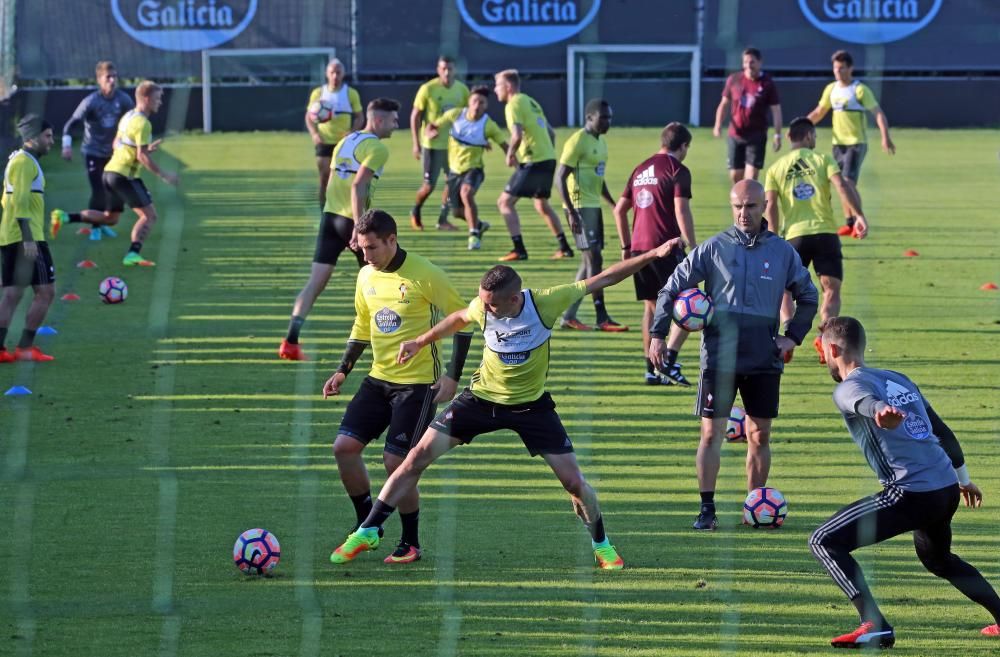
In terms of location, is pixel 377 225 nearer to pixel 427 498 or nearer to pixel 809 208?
pixel 427 498

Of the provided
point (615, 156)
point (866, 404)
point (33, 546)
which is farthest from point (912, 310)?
point (615, 156)

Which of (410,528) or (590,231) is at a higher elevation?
(590,231)

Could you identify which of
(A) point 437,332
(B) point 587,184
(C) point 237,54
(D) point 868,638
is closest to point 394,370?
(A) point 437,332

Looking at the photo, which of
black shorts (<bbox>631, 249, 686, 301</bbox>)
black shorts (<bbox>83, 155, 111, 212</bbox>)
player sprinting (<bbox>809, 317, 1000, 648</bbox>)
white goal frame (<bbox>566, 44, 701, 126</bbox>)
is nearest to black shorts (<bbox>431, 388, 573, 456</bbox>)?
player sprinting (<bbox>809, 317, 1000, 648</bbox>)

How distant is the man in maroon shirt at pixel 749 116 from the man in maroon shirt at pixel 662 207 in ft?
22.2

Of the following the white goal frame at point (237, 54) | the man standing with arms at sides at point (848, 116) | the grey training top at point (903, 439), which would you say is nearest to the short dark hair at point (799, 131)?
the grey training top at point (903, 439)

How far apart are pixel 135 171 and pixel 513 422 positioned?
29.9 ft

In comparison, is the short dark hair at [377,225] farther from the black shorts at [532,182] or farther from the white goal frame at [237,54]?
the white goal frame at [237,54]

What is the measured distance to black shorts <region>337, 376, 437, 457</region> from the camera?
276 inches

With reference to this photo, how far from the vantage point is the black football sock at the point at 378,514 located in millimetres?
6797

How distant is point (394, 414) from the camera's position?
702cm

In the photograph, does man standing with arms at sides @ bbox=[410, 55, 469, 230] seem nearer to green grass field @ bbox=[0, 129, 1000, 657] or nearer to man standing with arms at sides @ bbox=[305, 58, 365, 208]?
man standing with arms at sides @ bbox=[305, 58, 365, 208]

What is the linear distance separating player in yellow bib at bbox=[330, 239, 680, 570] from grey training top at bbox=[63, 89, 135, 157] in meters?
10.2

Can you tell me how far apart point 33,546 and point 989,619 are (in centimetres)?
453
